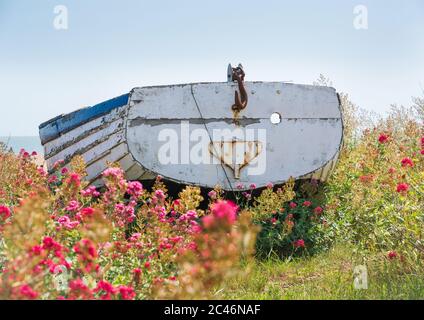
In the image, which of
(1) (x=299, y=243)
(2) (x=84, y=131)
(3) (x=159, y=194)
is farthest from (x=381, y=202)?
(2) (x=84, y=131)

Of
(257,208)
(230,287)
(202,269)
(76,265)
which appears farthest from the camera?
(257,208)

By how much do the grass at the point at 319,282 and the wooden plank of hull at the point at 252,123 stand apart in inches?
36.2

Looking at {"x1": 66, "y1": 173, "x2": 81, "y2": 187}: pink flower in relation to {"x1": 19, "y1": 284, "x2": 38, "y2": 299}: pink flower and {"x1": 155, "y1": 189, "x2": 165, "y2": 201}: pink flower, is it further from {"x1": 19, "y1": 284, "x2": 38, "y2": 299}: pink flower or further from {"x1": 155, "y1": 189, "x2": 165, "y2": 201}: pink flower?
{"x1": 19, "y1": 284, "x2": 38, "y2": 299}: pink flower

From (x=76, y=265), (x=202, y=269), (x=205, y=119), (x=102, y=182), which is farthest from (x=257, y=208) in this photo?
(x=202, y=269)

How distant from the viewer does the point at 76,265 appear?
2.25 m

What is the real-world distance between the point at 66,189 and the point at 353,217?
7.03 feet

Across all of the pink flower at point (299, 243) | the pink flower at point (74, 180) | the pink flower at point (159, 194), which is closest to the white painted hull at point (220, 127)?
the pink flower at point (299, 243)

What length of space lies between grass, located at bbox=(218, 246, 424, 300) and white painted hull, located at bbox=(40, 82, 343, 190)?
3.02ft

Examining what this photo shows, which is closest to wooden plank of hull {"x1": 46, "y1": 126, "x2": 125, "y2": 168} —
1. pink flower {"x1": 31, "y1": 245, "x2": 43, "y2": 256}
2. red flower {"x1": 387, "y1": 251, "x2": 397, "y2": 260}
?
red flower {"x1": 387, "y1": 251, "x2": 397, "y2": 260}

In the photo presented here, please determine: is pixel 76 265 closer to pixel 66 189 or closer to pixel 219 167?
pixel 66 189

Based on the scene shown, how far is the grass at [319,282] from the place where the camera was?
2750mm

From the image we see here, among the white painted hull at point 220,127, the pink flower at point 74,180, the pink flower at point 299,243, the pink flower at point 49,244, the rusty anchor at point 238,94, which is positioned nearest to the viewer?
the pink flower at point 49,244

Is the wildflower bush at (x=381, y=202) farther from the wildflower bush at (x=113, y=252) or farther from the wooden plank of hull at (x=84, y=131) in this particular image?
the wooden plank of hull at (x=84, y=131)

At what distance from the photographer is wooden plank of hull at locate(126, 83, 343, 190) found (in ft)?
13.6
